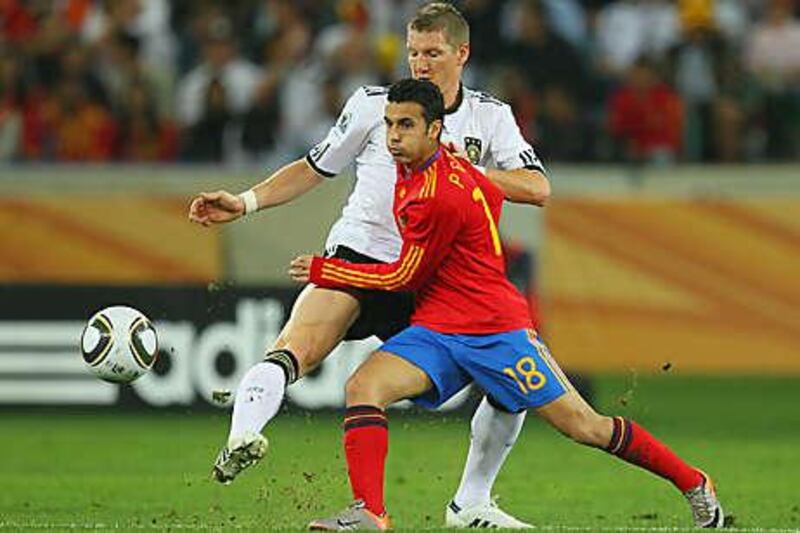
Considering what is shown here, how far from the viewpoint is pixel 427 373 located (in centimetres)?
852

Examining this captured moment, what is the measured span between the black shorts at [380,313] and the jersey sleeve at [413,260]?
30 centimetres

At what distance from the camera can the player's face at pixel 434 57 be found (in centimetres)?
892

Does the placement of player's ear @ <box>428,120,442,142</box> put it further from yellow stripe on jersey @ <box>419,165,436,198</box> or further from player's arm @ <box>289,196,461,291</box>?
player's arm @ <box>289,196,461,291</box>

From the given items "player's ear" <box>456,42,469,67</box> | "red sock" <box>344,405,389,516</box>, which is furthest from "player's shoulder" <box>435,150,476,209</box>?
"red sock" <box>344,405,389,516</box>

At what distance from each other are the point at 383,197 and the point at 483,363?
946 millimetres

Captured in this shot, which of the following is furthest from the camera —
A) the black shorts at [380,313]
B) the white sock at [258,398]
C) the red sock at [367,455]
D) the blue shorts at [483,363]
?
the black shorts at [380,313]

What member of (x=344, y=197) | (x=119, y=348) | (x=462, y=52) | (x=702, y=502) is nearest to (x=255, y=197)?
(x=119, y=348)

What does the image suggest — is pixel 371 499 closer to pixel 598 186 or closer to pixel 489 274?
pixel 489 274

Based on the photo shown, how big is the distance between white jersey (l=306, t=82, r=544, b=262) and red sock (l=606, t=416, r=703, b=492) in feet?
3.91

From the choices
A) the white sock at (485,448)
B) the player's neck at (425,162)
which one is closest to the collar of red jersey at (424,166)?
the player's neck at (425,162)

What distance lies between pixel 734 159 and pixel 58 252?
18.4 ft

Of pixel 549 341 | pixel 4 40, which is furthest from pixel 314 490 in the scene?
pixel 4 40

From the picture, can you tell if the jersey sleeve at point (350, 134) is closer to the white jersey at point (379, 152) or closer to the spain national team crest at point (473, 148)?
the white jersey at point (379, 152)

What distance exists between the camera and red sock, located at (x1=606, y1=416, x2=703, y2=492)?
884 cm
